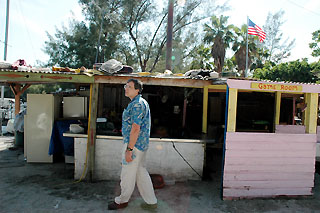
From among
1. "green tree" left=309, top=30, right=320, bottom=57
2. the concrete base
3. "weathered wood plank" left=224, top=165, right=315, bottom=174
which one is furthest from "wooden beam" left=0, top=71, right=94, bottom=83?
"green tree" left=309, top=30, right=320, bottom=57

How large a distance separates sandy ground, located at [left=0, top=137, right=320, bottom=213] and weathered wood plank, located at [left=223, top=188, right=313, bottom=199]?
95mm

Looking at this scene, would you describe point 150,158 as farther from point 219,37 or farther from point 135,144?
point 219,37

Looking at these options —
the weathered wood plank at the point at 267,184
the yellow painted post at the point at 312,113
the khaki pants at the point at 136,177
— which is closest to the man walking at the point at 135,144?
the khaki pants at the point at 136,177

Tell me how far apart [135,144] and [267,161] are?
2.35m

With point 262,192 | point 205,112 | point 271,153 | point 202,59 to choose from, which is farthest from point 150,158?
point 202,59

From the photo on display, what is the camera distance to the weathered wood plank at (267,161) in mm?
4002

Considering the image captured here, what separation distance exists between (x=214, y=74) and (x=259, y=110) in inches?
167

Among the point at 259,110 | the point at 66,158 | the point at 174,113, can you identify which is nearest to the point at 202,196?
the point at 66,158

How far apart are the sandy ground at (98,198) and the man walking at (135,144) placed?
0.35 meters

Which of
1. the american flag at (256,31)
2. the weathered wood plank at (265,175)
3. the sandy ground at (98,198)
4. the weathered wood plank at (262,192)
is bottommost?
the sandy ground at (98,198)

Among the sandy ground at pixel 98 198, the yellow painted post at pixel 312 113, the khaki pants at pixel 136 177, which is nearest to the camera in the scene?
the khaki pants at pixel 136 177

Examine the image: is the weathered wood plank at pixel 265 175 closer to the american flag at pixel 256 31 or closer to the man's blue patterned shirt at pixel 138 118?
the man's blue patterned shirt at pixel 138 118

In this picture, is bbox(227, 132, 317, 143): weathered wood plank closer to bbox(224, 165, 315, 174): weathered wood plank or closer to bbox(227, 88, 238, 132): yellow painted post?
bbox(227, 88, 238, 132): yellow painted post

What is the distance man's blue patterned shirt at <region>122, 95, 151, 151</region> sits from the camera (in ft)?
10.7
